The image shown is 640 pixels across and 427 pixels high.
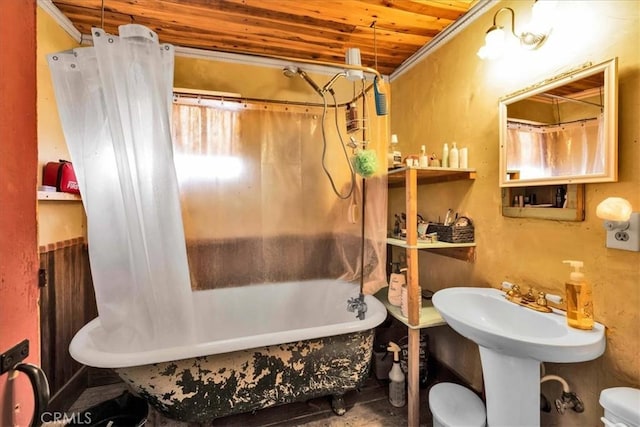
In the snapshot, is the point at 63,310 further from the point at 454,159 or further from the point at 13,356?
the point at 454,159

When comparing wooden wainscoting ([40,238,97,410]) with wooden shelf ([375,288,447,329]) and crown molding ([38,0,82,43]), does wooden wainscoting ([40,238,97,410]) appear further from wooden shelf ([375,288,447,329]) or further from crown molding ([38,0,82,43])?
wooden shelf ([375,288,447,329])

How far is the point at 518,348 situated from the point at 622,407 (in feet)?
1.04

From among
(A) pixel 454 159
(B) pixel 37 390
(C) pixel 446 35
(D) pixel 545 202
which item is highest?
(C) pixel 446 35

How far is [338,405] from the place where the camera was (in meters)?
1.64

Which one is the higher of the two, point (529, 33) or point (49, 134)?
point (529, 33)

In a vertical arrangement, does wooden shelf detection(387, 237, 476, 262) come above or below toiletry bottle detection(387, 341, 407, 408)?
above

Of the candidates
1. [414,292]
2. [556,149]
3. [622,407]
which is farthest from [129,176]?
[622,407]

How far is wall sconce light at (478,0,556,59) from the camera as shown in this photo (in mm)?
1223

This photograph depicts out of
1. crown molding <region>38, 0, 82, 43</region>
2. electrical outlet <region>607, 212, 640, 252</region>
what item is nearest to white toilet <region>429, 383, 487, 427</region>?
electrical outlet <region>607, 212, 640, 252</region>

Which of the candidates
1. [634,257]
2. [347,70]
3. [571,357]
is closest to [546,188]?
[634,257]

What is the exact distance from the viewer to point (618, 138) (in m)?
1.05

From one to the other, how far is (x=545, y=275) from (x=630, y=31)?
1022 millimetres

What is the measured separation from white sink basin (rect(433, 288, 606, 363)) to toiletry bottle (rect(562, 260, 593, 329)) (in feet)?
0.12

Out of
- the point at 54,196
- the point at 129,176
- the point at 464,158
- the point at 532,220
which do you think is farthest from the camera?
the point at 464,158
